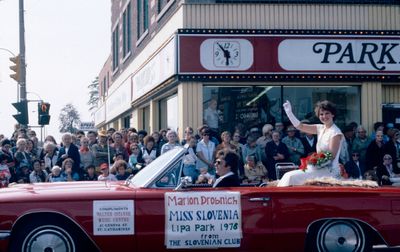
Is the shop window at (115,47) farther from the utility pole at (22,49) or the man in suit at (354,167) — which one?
the man in suit at (354,167)

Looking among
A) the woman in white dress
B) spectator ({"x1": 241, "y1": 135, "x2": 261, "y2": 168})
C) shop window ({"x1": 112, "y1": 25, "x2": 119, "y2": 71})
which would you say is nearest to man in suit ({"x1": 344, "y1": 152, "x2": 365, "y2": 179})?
spectator ({"x1": 241, "y1": 135, "x2": 261, "y2": 168})

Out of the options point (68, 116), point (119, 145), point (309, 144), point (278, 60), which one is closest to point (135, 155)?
point (119, 145)

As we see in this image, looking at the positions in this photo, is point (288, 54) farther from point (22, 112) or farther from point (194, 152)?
point (22, 112)

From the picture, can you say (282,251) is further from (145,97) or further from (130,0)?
(130,0)

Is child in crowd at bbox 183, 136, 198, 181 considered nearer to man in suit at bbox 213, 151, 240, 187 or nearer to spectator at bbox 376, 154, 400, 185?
man in suit at bbox 213, 151, 240, 187

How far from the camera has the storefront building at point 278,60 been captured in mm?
15633

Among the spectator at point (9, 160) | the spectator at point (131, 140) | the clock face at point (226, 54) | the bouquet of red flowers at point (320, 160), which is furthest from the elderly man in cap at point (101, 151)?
the bouquet of red flowers at point (320, 160)

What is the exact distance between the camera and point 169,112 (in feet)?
63.7

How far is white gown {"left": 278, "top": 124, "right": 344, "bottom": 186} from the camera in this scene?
8.16 metres

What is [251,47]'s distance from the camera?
15719 millimetres

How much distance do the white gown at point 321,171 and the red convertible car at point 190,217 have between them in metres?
0.31

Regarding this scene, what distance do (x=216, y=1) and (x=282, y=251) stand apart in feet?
30.8

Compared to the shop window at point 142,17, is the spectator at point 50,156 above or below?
below

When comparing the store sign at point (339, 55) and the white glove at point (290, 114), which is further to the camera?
the store sign at point (339, 55)
